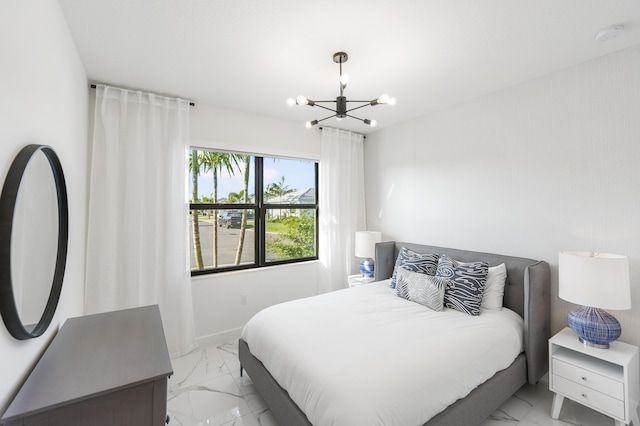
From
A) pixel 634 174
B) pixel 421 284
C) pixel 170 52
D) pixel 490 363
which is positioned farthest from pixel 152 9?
pixel 634 174

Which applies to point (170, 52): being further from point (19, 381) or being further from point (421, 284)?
point (421, 284)

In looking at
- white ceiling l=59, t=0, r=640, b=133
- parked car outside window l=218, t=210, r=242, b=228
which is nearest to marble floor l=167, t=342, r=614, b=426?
parked car outside window l=218, t=210, r=242, b=228

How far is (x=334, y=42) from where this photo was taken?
1.92 metres

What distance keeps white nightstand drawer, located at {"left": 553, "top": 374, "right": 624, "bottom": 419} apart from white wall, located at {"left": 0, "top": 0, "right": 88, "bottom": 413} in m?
2.97

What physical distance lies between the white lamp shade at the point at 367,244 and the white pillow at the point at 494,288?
53.4 inches

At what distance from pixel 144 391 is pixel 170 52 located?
2.15m

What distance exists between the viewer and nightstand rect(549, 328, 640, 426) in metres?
1.70

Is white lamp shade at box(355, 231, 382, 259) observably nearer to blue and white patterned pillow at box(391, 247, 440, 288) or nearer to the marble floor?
blue and white patterned pillow at box(391, 247, 440, 288)

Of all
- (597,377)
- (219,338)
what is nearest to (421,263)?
(597,377)

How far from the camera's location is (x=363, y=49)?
1997mm

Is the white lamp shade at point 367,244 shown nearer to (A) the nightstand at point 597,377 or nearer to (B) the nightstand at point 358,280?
(B) the nightstand at point 358,280

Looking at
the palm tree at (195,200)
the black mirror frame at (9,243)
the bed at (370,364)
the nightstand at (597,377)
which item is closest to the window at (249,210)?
the palm tree at (195,200)

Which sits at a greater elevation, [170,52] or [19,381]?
[170,52]

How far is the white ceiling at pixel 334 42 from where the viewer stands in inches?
63.2
